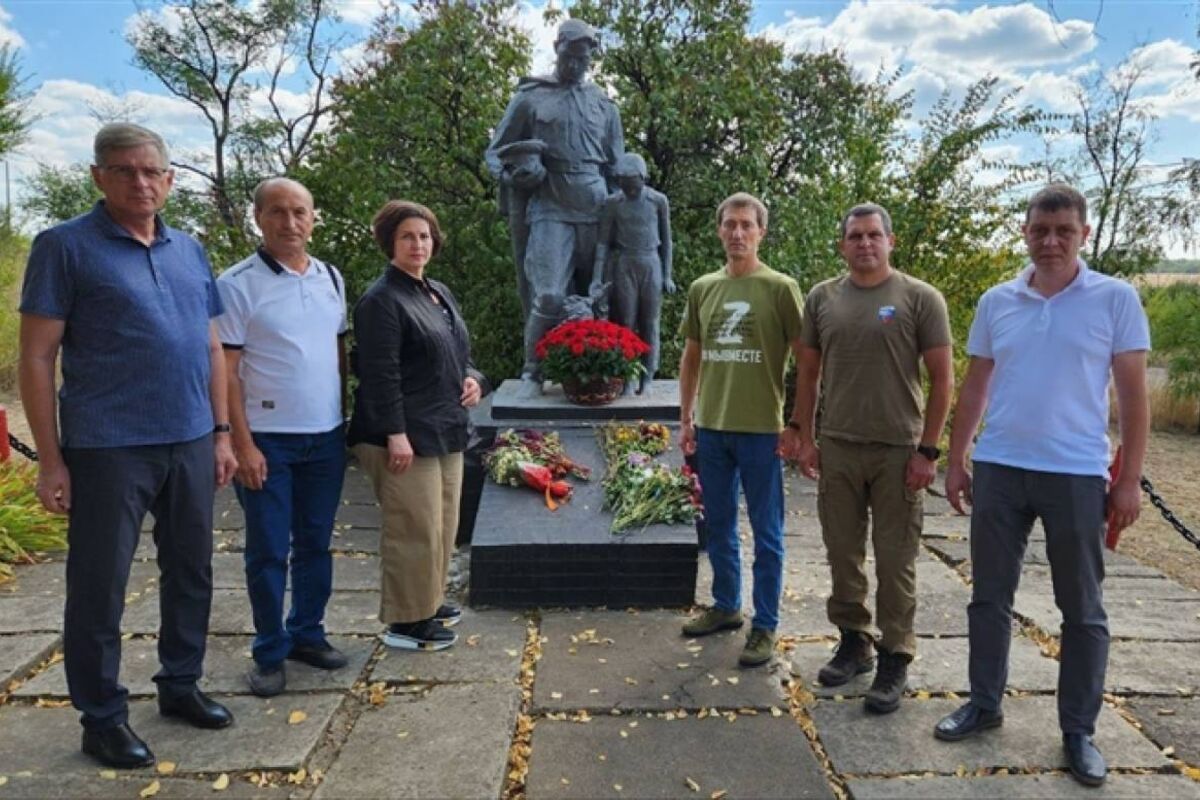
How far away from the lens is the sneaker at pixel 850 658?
334 centimetres

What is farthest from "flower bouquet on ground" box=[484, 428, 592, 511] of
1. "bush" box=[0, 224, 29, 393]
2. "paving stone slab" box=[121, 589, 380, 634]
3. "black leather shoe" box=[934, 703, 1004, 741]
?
A: "bush" box=[0, 224, 29, 393]

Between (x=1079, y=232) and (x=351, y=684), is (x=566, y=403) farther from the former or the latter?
(x=1079, y=232)

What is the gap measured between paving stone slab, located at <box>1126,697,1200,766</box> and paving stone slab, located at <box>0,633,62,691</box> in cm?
425

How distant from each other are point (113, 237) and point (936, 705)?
321 cm

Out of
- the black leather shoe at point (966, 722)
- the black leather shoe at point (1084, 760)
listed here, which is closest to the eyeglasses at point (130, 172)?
the black leather shoe at point (966, 722)

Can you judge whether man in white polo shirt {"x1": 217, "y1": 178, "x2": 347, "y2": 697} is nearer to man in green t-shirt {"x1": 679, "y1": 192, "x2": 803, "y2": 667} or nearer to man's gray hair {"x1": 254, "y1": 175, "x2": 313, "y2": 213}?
man's gray hair {"x1": 254, "y1": 175, "x2": 313, "y2": 213}

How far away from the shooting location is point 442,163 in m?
9.06

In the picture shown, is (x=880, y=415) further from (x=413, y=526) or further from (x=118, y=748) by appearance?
(x=118, y=748)

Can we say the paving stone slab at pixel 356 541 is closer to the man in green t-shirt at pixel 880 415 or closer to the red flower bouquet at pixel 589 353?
the red flower bouquet at pixel 589 353

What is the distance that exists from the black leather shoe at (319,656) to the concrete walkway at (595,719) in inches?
2.1

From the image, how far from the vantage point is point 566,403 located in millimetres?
5562

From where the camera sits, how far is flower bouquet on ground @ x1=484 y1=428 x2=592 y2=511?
4648mm

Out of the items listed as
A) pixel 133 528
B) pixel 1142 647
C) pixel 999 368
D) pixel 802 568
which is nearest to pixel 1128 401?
pixel 999 368

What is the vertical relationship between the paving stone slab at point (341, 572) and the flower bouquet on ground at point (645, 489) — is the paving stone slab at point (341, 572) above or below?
below
